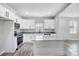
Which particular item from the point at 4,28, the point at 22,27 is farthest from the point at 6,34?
the point at 22,27

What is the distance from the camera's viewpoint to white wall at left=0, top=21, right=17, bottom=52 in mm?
5551

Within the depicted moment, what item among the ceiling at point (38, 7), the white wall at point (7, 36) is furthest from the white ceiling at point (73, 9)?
the white wall at point (7, 36)

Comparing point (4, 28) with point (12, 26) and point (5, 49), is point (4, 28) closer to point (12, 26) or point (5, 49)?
point (12, 26)

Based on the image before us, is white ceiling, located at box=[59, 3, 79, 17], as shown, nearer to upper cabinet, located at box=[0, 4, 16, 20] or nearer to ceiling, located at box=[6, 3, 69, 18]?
ceiling, located at box=[6, 3, 69, 18]

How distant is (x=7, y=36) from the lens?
5594mm

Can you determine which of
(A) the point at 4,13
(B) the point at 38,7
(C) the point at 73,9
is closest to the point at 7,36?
(A) the point at 4,13

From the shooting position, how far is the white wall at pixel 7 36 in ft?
18.2

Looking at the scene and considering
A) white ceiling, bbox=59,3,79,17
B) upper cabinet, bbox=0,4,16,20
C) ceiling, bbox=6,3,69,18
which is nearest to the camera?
upper cabinet, bbox=0,4,16,20

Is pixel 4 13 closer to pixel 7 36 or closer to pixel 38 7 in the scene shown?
pixel 7 36

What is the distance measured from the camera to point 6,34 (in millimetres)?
5605

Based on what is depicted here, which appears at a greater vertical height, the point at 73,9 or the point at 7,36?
the point at 73,9

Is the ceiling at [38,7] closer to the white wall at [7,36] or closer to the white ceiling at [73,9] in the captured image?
the white ceiling at [73,9]

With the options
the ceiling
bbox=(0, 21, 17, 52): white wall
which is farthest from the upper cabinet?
bbox=(0, 21, 17, 52): white wall

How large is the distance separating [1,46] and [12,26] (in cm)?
114
